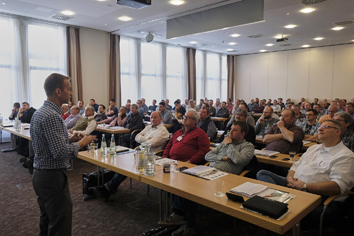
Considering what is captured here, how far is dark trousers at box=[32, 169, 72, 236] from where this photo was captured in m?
2.06

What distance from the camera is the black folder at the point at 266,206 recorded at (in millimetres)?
1775

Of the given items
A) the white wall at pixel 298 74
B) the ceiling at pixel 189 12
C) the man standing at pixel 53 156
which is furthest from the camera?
the white wall at pixel 298 74

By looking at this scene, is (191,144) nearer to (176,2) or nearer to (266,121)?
(266,121)

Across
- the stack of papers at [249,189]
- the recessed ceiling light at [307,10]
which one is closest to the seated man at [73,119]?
the stack of papers at [249,189]

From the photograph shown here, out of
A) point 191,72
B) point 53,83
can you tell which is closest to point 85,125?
point 53,83

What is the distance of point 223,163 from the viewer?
3.20 meters

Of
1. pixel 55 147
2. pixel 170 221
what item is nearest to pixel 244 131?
pixel 170 221

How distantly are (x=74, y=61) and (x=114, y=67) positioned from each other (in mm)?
1698

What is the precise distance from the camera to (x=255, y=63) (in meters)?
17.2

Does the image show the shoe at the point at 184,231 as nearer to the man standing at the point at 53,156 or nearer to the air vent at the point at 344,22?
the man standing at the point at 53,156

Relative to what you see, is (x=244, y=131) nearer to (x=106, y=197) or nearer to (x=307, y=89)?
(x=106, y=197)

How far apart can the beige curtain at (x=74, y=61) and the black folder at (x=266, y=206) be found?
373 inches

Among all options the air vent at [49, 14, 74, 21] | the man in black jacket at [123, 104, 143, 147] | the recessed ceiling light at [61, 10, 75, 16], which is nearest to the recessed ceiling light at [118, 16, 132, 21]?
the recessed ceiling light at [61, 10, 75, 16]

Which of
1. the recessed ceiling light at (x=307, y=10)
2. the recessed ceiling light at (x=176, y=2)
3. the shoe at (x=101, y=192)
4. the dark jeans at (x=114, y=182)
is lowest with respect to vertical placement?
the shoe at (x=101, y=192)
